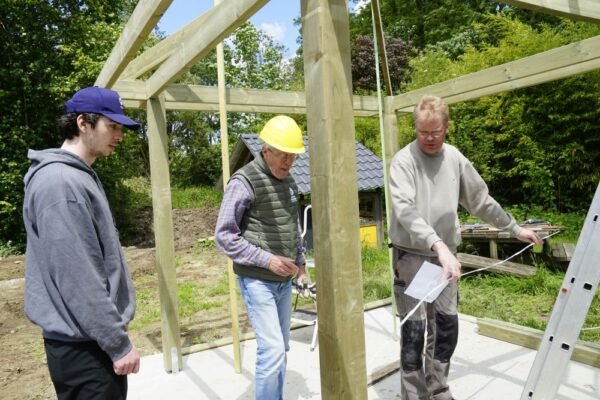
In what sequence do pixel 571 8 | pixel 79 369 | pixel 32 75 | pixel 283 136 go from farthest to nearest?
pixel 32 75 < pixel 571 8 < pixel 283 136 < pixel 79 369

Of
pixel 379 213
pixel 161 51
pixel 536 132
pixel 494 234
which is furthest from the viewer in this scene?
pixel 536 132

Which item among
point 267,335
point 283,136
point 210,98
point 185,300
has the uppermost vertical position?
point 210,98

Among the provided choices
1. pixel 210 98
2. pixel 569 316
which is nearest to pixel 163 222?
pixel 210 98

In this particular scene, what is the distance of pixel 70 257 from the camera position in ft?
4.77

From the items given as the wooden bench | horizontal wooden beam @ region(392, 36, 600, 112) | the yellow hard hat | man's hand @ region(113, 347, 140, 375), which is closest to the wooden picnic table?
the wooden bench

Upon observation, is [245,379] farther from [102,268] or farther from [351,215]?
[351,215]

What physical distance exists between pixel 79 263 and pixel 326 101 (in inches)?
37.7

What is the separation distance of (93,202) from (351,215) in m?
0.91

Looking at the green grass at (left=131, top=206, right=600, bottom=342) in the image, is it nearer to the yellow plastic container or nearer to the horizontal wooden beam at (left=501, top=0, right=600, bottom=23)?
the yellow plastic container

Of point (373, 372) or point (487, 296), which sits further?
point (487, 296)

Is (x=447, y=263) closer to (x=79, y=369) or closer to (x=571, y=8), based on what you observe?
(x=79, y=369)

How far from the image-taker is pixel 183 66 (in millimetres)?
2734

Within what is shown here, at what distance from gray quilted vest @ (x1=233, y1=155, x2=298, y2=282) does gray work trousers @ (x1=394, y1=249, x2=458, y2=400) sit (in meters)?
0.68

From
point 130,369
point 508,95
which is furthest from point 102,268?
point 508,95
